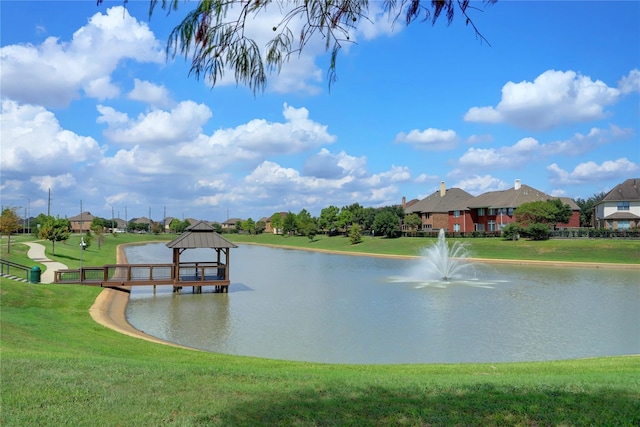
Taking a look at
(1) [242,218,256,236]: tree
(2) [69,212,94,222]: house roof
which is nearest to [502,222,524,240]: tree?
(1) [242,218,256,236]: tree

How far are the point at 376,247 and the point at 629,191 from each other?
114 ft

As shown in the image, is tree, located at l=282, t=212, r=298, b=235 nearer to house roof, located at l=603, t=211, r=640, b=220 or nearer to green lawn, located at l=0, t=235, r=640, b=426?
house roof, located at l=603, t=211, r=640, b=220

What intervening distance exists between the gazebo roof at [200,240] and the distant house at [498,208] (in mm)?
46359

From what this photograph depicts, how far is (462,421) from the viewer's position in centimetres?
525

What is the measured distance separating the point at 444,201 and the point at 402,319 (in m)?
63.4

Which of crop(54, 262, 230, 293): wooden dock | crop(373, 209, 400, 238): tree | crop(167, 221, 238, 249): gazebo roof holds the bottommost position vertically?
crop(54, 262, 230, 293): wooden dock

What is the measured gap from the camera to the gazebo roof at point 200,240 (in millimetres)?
26480

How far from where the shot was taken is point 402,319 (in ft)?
61.4

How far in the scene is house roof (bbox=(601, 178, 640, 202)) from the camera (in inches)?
2402

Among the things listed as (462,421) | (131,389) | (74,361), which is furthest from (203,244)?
(462,421)

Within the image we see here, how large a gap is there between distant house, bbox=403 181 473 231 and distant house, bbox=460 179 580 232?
2.29 m

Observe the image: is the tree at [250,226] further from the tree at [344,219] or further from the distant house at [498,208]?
the distant house at [498,208]

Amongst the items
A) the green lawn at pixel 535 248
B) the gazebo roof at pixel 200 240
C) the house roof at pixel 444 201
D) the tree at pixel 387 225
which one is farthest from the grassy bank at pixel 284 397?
the house roof at pixel 444 201

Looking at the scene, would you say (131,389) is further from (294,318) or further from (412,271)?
(412,271)
